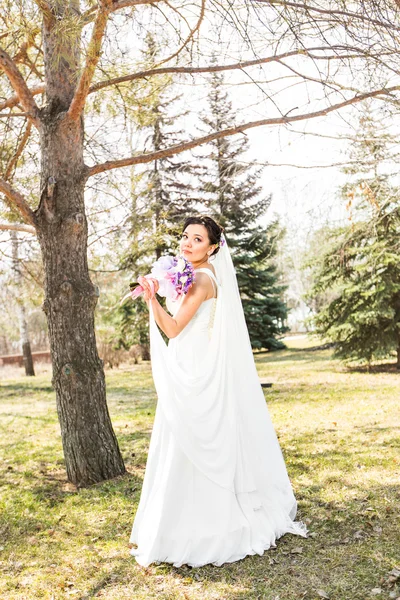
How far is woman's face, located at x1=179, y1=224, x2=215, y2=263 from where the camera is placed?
12.6 ft

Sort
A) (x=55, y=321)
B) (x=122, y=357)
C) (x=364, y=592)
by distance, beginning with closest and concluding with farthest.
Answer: (x=364, y=592)
(x=55, y=321)
(x=122, y=357)

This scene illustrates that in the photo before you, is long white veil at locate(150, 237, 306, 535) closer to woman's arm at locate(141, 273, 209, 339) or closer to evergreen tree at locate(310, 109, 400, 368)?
woman's arm at locate(141, 273, 209, 339)

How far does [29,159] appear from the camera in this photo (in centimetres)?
796

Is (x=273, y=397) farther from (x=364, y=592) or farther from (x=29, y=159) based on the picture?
(x=364, y=592)

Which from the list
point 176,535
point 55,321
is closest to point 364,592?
point 176,535

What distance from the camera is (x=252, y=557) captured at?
11.7 ft

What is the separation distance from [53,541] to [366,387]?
746 cm

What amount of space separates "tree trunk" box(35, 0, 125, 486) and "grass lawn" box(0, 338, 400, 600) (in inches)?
14.5

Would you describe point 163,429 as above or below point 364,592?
above

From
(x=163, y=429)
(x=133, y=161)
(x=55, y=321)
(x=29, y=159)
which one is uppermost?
(x=29, y=159)

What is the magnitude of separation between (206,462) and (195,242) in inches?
57.9

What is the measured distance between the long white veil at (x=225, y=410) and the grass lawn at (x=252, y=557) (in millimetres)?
457

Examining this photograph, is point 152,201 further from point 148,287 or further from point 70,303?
point 148,287

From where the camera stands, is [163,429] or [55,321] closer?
[163,429]
